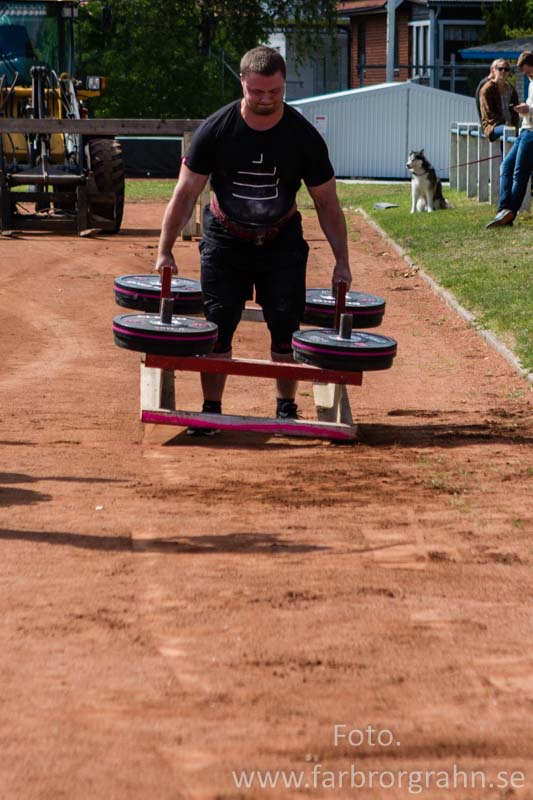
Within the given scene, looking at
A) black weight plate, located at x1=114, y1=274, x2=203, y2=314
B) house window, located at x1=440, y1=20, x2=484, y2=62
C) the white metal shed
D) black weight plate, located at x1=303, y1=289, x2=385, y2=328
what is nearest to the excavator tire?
black weight plate, located at x1=114, y1=274, x2=203, y2=314

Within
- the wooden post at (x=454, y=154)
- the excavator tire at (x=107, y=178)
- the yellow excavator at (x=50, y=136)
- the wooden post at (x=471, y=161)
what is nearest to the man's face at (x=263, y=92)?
the yellow excavator at (x=50, y=136)

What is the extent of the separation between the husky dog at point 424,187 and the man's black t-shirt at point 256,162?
50.7 feet

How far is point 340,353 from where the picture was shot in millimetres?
7711

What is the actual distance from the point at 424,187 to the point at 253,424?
52.4ft

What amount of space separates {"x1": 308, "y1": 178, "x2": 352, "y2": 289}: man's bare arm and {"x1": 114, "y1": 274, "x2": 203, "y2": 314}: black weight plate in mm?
1148

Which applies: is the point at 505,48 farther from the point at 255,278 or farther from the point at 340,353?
the point at 340,353

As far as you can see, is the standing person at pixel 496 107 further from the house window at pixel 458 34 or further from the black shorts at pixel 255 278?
the house window at pixel 458 34

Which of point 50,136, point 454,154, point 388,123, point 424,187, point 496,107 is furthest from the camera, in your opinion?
point 388,123

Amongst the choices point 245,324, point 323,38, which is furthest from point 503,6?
point 245,324

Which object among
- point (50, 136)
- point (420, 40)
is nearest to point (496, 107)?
point (50, 136)

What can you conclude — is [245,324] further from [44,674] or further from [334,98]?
[334,98]

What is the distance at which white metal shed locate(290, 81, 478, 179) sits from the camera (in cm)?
3709

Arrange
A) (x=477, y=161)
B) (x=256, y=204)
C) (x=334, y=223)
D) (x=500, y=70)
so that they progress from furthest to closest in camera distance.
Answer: (x=477, y=161), (x=500, y=70), (x=334, y=223), (x=256, y=204)

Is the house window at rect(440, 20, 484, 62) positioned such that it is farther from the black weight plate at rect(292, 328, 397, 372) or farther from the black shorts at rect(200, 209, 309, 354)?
the black weight plate at rect(292, 328, 397, 372)
